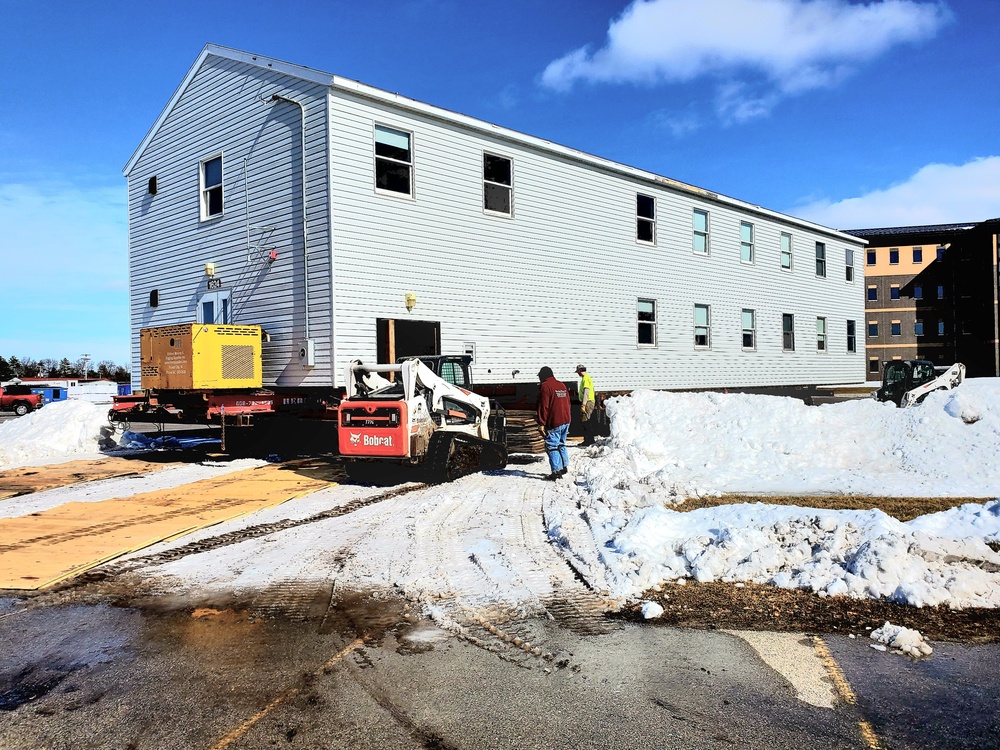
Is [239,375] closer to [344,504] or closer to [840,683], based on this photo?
[344,504]

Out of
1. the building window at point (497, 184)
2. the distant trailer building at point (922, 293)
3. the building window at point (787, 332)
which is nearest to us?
the building window at point (497, 184)

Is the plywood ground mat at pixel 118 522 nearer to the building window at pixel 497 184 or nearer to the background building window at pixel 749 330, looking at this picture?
the building window at pixel 497 184

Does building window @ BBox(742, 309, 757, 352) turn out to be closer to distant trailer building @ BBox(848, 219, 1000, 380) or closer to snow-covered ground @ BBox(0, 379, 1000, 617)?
snow-covered ground @ BBox(0, 379, 1000, 617)

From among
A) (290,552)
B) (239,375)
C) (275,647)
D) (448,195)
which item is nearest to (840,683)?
(275,647)

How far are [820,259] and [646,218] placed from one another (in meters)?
11.5

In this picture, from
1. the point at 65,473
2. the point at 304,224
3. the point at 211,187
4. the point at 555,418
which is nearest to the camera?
the point at 555,418

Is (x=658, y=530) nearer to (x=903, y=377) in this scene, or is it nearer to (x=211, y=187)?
(x=211, y=187)

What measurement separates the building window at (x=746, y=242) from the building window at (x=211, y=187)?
1742 centimetres

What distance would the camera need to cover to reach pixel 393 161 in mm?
15570

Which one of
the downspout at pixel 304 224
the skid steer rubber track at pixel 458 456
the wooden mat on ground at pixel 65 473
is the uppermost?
the downspout at pixel 304 224

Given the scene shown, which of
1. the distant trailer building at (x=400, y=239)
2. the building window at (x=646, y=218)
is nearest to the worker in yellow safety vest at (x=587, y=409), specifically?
the distant trailer building at (x=400, y=239)

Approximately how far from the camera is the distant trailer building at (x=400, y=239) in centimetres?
1473

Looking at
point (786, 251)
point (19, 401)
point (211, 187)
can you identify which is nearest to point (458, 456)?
point (211, 187)

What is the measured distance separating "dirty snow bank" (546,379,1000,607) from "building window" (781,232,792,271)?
12.0 meters
